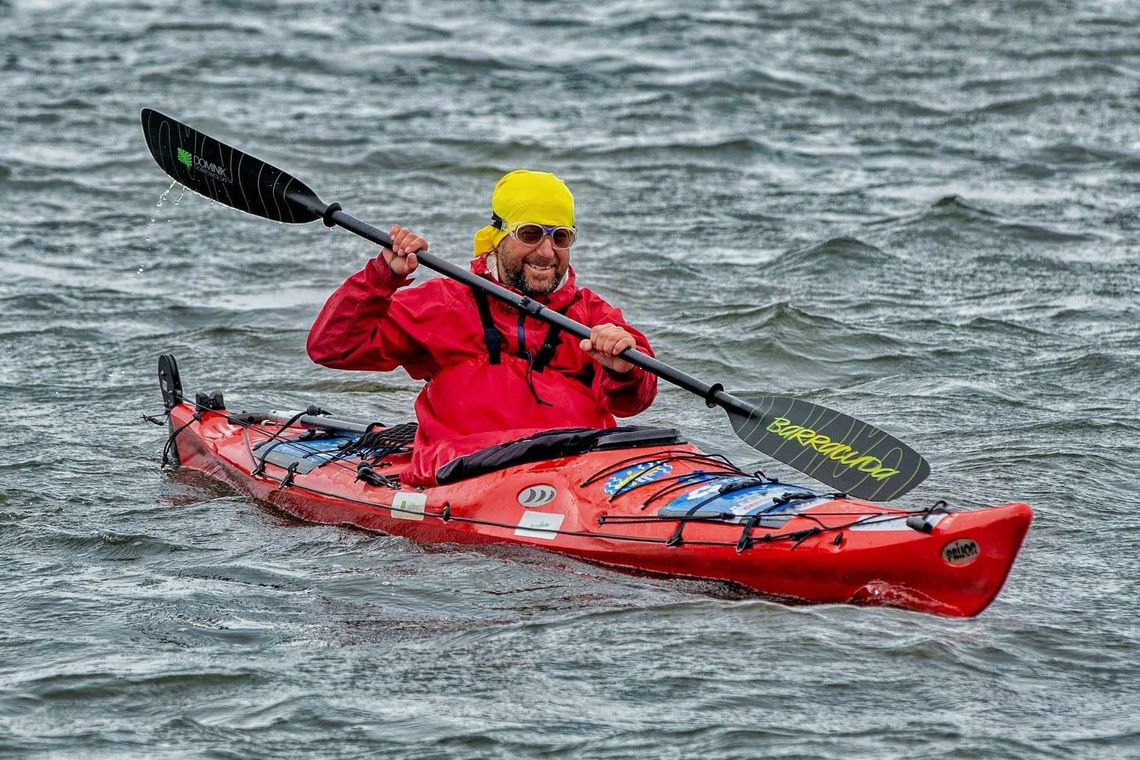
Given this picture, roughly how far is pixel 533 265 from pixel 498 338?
310 millimetres

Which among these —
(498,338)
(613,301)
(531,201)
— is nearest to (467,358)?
(498,338)

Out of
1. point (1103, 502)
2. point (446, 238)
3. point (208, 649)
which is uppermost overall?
point (446, 238)

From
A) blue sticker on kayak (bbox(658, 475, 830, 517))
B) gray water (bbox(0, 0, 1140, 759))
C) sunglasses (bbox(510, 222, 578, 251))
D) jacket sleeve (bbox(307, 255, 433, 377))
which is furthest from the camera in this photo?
sunglasses (bbox(510, 222, 578, 251))

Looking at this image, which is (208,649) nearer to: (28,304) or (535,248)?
(535,248)

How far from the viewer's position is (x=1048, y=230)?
12008 mm

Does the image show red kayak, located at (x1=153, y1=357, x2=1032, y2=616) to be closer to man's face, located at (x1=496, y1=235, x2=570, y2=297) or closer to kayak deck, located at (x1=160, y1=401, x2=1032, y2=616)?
kayak deck, located at (x1=160, y1=401, x2=1032, y2=616)

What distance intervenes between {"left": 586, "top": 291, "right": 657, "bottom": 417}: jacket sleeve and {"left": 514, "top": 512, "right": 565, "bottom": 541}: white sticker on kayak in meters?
0.57

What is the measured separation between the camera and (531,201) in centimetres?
596

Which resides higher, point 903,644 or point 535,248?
point 535,248

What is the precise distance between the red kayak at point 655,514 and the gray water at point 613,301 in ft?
0.33

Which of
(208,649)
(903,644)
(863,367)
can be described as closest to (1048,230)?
(863,367)

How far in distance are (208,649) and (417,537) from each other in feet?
4.15

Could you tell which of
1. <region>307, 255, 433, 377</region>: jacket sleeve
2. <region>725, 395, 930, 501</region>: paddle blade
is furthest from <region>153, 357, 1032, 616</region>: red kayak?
<region>307, 255, 433, 377</region>: jacket sleeve

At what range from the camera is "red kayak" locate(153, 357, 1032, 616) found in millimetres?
4895
